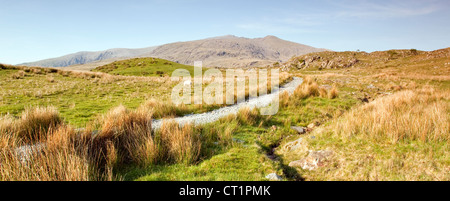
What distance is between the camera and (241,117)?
9.70 meters

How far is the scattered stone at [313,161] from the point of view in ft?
16.8

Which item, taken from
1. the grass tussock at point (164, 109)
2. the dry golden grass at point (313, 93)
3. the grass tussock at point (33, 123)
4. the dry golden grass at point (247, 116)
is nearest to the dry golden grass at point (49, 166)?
the grass tussock at point (33, 123)

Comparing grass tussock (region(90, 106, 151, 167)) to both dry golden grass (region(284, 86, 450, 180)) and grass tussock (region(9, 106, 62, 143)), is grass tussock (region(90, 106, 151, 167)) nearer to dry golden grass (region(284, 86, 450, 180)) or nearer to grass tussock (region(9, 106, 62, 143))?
grass tussock (region(9, 106, 62, 143))

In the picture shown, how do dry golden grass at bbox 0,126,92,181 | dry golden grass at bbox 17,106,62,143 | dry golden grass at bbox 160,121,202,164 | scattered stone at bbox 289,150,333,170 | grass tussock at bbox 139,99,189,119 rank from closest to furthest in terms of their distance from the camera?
1. dry golden grass at bbox 0,126,92,181
2. scattered stone at bbox 289,150,333,170
3. dry golden grass at bbox 160,121,202,164
4. dry golden grass at bbox 17,106,62,143
5. grass tussock at bbox 139,99,189,119

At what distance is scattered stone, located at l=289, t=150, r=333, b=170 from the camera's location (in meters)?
5.11

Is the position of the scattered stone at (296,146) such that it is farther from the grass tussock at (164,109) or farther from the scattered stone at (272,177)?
the grass tussock at (164,109)

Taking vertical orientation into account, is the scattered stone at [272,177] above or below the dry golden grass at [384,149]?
below

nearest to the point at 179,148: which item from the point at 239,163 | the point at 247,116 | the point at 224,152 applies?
the point at 224,152

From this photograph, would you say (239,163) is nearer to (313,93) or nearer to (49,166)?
(49,166)

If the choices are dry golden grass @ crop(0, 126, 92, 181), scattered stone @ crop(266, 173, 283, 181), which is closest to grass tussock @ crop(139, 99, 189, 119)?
dry golden grass @ crop(0, 126, 92, 181)

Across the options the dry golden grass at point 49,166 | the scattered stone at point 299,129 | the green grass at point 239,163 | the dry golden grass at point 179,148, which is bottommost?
the scattered stone at point 299,129

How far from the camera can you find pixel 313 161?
525cm
